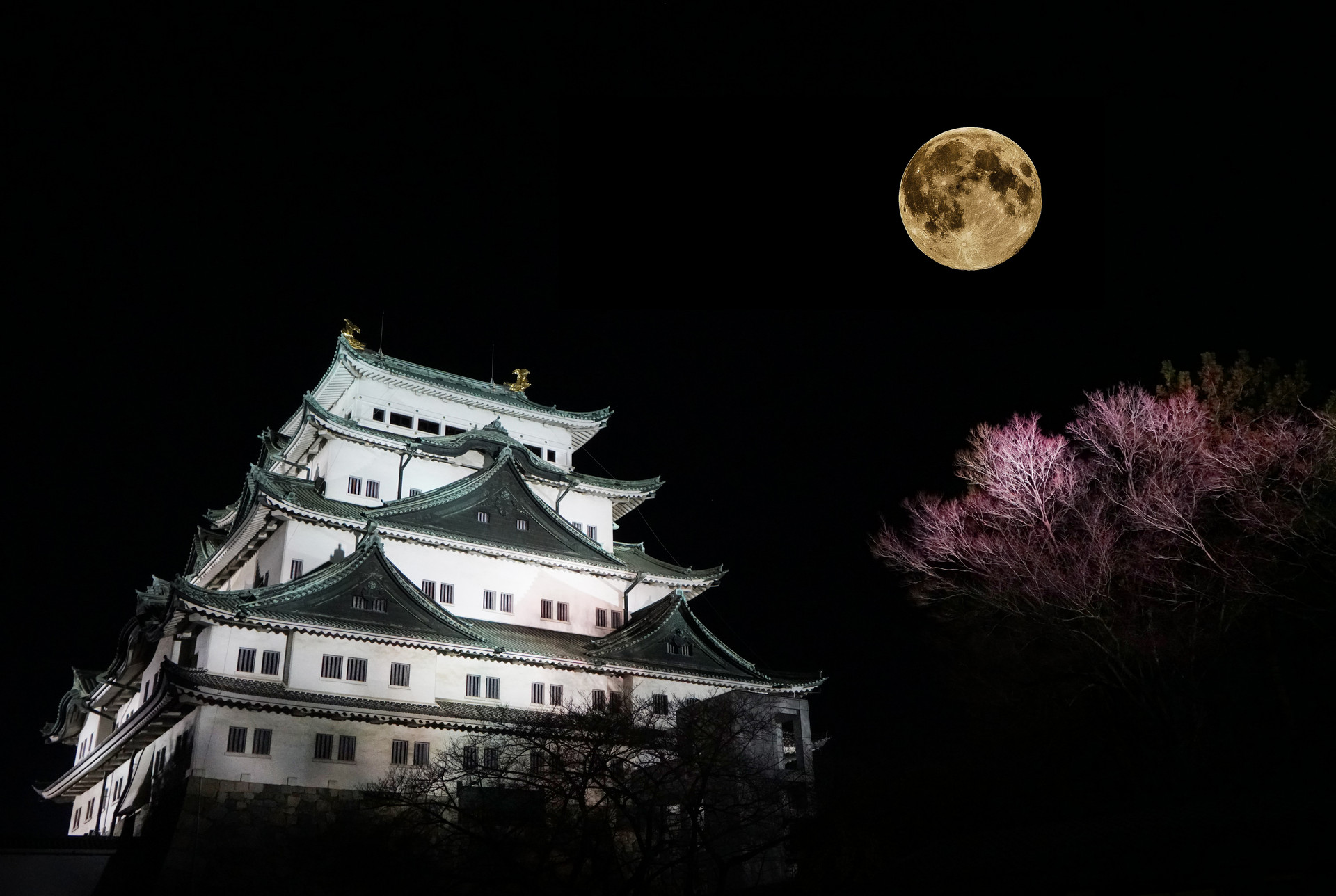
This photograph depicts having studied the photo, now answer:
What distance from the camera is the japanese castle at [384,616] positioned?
27.6m

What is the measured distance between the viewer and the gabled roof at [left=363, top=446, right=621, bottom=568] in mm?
34406

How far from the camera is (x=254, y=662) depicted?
28.8 metres

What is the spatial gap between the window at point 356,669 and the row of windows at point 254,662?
1.98 m

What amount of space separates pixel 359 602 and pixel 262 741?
4.77 meters

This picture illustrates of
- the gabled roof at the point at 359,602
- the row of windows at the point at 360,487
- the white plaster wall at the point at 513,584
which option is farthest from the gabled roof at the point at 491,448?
the gabled roof at the point at 359,602

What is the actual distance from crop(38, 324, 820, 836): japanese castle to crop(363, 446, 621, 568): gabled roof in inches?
3.1

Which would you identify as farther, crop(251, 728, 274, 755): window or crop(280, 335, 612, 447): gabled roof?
crop(280, 335, 612, 447): gabled roof

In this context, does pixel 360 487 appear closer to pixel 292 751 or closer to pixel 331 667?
pixel 331 667

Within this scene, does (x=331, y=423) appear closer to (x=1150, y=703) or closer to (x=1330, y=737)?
(x=1150, y=703)

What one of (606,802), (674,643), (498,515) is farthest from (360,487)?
(606,802)

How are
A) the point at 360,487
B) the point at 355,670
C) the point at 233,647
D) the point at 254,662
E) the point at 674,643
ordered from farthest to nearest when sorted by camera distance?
the point at 360,487 → the point at 674,643 → the point at 355,670 → the point at 254,662 → the point at 233,647

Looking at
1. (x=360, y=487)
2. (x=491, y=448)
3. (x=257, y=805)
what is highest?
(x=491, y=448)

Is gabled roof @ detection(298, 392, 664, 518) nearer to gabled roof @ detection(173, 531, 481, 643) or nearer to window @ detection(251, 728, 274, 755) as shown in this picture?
gabled roof @ detection(173, 531, 481, 643)

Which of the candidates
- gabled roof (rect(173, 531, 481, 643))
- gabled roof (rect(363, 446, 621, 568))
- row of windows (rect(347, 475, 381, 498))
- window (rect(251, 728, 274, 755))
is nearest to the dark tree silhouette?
window (rect(251, 728, 274, 755))
